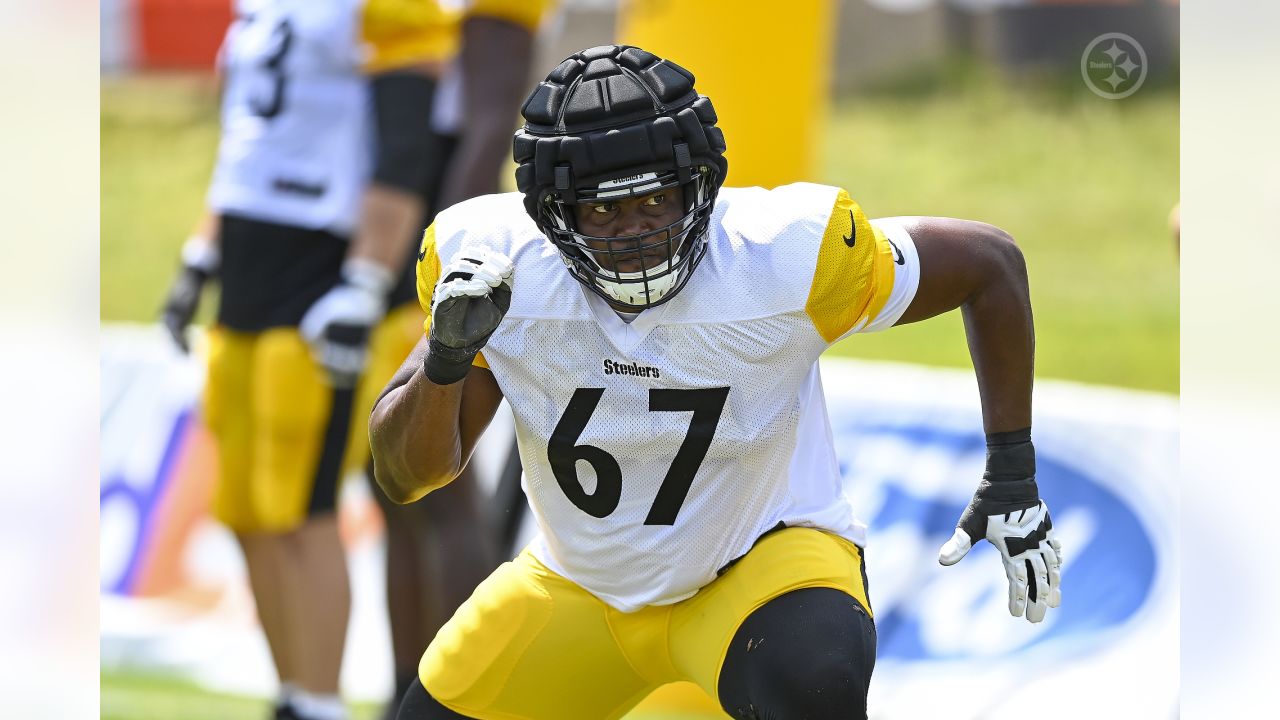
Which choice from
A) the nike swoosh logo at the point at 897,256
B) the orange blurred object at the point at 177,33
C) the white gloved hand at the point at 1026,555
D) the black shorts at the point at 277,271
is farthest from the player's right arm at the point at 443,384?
the orange blurred object at the point at 177,33

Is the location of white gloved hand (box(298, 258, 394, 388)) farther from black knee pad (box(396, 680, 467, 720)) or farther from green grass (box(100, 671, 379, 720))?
black knee pad (box(396, 680, 467, 720))

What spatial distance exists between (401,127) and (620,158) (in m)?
1.61

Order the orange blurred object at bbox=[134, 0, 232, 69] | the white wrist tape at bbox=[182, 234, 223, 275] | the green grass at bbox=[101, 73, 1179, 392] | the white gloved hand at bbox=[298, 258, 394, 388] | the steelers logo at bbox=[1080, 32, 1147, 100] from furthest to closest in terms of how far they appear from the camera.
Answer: the orange blurred object at bbox=[134, 0, 232, 69]
the green grass at bbox=[101, 73, 1179, 392]
the white wrist tape at bbox=[182, 234, 223, 275]
the white gloved hand at bbox=[298, 258, 394, 388]
the steelers logo at bbox=[1080, 32, 1147, 100]

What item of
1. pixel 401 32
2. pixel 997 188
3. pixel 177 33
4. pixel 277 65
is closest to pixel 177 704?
pixel 277 65

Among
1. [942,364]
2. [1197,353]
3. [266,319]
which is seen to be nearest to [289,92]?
[266,319]

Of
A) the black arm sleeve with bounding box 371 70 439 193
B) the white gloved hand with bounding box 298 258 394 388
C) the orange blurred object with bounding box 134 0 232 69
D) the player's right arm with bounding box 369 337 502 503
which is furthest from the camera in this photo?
the orange blurred object with bounding box 134 0 232 69

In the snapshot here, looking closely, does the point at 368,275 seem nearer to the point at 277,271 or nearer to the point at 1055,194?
the point at 277,271

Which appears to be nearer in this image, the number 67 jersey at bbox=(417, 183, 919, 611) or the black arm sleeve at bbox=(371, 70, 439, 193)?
the number 67 jersey at bbox=(417, 183, 919, 611)

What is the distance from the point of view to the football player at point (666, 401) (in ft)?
7.25

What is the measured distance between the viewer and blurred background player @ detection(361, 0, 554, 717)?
3.66 meters

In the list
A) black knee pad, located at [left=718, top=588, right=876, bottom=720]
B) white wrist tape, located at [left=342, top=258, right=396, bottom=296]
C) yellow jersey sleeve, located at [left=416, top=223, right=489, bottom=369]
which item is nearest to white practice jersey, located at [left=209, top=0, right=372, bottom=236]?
white wrist tape, located at [left=342, top=258, right=396, bottom=296]

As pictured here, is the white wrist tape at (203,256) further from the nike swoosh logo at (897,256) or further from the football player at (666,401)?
the nike swoosh logo at (897,256)

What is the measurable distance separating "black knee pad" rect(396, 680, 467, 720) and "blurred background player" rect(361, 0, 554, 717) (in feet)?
4.00

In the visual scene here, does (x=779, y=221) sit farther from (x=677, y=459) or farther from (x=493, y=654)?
(x=493, y=654)
